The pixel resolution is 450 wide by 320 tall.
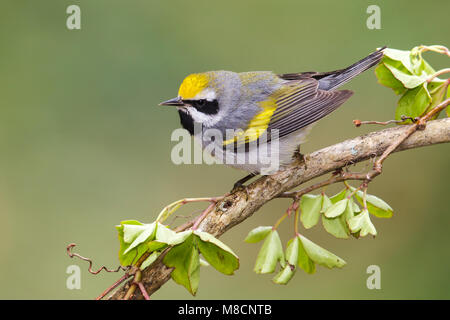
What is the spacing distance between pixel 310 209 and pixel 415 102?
0.73 meters

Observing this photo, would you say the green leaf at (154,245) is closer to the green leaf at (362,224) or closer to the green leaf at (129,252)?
the green leaf at (129,252)

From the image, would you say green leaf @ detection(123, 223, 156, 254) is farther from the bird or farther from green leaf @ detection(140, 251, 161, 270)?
the bird

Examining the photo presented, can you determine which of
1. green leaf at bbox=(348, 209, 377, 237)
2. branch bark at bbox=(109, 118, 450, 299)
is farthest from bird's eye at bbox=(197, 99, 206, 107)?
green leaf at bbox=(348, 209, 377, 237)

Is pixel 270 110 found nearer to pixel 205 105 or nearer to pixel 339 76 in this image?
pixel 205 105

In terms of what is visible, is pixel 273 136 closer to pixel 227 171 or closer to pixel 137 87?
pixel 227 171

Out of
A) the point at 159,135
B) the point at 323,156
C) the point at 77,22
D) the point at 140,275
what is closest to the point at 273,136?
the point at 323,156

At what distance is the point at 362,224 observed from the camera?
6.97 ft

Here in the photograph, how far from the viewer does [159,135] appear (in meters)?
5.32

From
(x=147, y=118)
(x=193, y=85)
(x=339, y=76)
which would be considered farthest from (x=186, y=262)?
(x=147, y=118)

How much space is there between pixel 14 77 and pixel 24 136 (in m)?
0.67

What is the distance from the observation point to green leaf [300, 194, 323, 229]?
2.39 m

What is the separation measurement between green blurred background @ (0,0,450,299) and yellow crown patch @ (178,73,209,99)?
6.58 ft

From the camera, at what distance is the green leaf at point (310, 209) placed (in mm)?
2391

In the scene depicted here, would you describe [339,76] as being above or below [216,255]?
above
